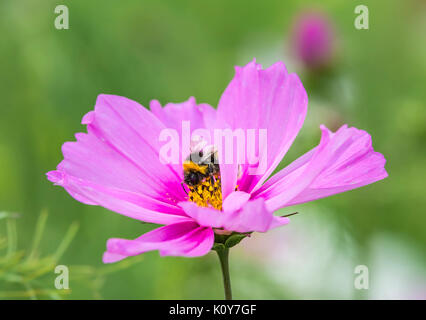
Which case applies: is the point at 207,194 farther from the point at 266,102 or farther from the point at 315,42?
the point at 315,42

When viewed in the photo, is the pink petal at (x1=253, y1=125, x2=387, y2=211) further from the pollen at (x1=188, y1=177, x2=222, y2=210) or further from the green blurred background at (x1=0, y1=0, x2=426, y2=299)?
the green blurred background at (x1=0, y1=0, x2=426, y2=299)

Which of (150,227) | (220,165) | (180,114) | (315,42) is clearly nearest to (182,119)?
(180,114)

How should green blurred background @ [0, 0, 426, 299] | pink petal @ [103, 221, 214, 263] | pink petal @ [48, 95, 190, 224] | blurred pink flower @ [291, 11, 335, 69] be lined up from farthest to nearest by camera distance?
1. blurred pink flower @ [291, 11, 335, 69]
2. green blurred background @ [0, 0, 426, 299]
3. pink petal @ [48, 95, 190, 224]
4. pink petal @ [103, 221, 214, 263]

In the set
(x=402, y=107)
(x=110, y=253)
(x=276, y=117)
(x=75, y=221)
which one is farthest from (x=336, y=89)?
(x=110, y=253)

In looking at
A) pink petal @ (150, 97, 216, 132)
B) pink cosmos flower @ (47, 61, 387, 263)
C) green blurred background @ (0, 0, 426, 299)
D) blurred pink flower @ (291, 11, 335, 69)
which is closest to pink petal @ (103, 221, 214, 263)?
pink cosmos flower @ (47, 61, 387, 263)

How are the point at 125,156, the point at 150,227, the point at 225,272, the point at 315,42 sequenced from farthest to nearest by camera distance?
the point at 315,42 < the point at 150,227 < the point at 125,156 < the point at 225,272
